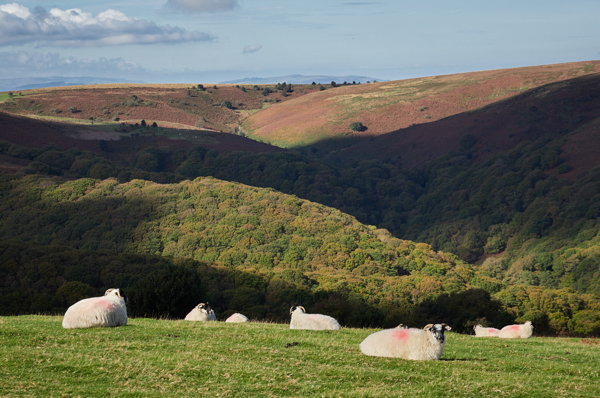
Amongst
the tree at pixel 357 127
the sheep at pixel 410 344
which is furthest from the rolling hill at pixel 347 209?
the sheep at pixel 410 344

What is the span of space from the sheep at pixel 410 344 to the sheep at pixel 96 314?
670 cm

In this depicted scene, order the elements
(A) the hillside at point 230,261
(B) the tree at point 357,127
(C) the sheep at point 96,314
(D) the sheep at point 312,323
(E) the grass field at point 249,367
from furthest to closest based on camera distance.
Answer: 1. (B) the tree at point 357,127
2. (A) the hillside at point 230,261
3. (D) the sheep at point 312,323
4. (C) the sheep at point 96,314
5. (E) the grass field at point 249,367

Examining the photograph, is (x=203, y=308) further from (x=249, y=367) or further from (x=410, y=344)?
(x=249, y=367)

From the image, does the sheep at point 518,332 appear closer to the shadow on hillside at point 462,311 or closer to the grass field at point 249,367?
the grass field at point 249,367

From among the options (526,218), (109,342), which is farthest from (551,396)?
(526,218)

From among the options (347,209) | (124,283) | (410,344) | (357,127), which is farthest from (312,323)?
(357,127)

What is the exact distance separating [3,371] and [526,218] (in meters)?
111

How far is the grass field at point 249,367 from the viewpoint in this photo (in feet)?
41.5

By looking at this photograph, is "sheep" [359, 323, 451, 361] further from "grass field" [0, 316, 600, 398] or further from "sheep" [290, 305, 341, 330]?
"sheep" [290, 305, 341, 330]

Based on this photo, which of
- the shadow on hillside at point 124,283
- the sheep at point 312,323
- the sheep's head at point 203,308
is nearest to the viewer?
the sheep at point 312,323

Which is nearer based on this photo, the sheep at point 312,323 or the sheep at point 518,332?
the sheep at point 312,323

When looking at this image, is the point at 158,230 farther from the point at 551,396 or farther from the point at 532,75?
the point at 532,75

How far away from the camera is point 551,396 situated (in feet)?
42.8

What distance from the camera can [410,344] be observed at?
15.9 meters
